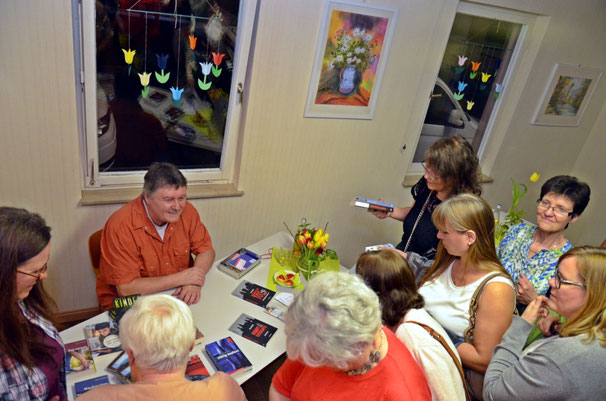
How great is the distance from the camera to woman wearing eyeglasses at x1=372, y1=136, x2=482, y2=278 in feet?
7.39

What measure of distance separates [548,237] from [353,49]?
5.72 feet

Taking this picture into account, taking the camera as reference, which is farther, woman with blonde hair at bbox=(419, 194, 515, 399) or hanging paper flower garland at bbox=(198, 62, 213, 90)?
hanging paper flower garland at bbox=(198, 62, 213, 90)

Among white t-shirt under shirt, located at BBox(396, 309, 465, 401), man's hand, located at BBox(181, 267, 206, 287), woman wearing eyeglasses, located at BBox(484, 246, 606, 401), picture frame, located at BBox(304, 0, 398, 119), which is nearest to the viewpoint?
woman wearing eyeglasses, located at BBox(484, 246, 606, 401)

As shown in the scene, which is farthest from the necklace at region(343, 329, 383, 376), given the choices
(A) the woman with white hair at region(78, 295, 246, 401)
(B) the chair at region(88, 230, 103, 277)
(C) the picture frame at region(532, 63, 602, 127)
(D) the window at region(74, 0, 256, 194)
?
(C) the picture frame at region(532, 63, 602, 127)

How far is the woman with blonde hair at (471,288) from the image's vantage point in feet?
5.23

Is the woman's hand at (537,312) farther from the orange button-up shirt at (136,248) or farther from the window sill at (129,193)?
the window sill at (129,193)

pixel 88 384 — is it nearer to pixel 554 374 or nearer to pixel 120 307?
pixel 120 307

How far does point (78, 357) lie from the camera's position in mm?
1654

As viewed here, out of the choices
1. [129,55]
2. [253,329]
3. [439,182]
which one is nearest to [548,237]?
[439,182]

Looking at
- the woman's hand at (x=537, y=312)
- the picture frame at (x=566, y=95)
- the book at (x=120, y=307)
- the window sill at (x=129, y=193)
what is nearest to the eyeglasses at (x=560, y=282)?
the woman's hand at (x=537, y=312)

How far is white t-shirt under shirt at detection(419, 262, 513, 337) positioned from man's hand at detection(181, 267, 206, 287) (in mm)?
1136

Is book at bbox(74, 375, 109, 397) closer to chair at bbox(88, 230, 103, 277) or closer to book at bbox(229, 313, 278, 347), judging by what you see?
book at bbox(229, 313, 278, 347)

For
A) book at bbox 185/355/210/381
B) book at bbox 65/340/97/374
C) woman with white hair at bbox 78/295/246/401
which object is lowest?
book at bbox 65/340/97/374

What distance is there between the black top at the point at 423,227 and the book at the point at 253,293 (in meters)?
0.94
